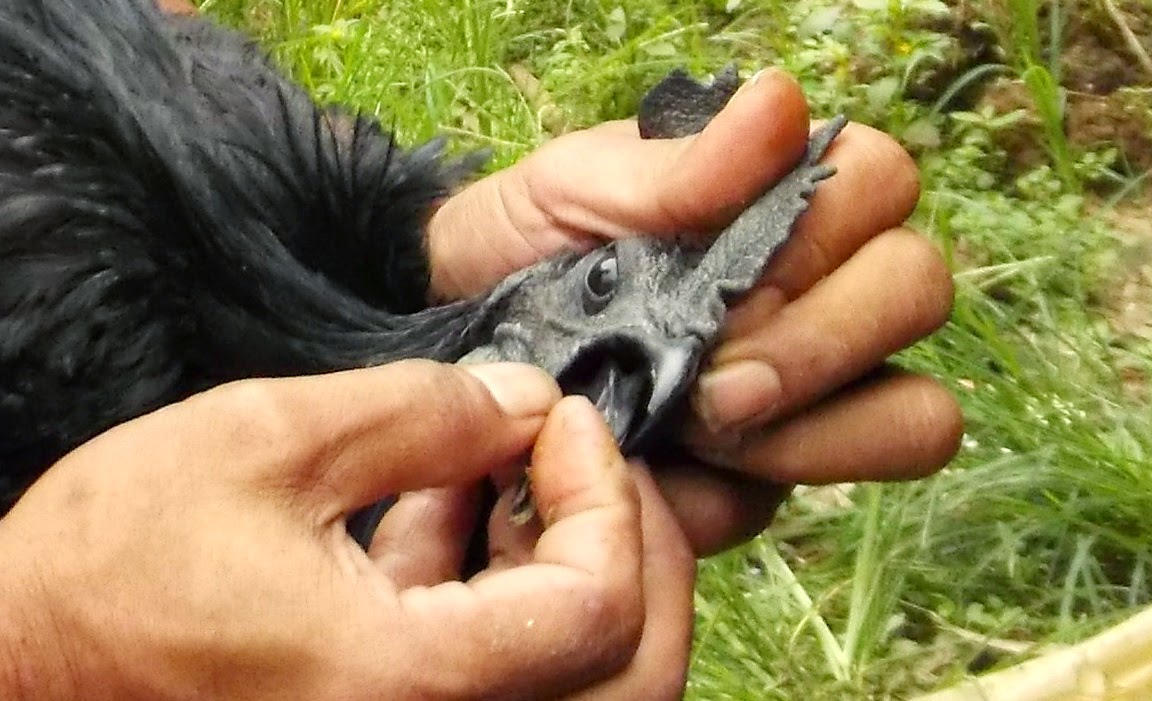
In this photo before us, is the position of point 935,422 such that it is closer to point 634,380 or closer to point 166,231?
point 634,380

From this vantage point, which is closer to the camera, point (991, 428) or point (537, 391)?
point (537, 391)

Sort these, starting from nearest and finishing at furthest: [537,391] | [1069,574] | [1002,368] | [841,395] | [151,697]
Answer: [151,697] < [537,391] < [841,395] < [1069,574] < [1002,368]

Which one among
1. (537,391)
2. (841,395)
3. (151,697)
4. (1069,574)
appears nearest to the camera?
(151,697)

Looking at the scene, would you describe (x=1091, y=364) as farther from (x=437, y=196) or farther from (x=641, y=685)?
Answer: (x=641, y=685)

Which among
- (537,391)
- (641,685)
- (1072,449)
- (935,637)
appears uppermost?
(537,391)

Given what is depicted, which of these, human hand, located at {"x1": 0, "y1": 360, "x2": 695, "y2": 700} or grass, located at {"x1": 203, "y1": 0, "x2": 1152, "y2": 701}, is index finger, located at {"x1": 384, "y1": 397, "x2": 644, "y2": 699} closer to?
human hand, located at {"x1": 0, "y1": 360, "x2": 695, "y2": 700}

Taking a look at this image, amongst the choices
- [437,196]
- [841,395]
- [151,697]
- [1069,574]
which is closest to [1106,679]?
[1069,574]

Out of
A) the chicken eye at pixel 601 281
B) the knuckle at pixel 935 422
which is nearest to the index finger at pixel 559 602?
the chicken eye at pixel 601 281
